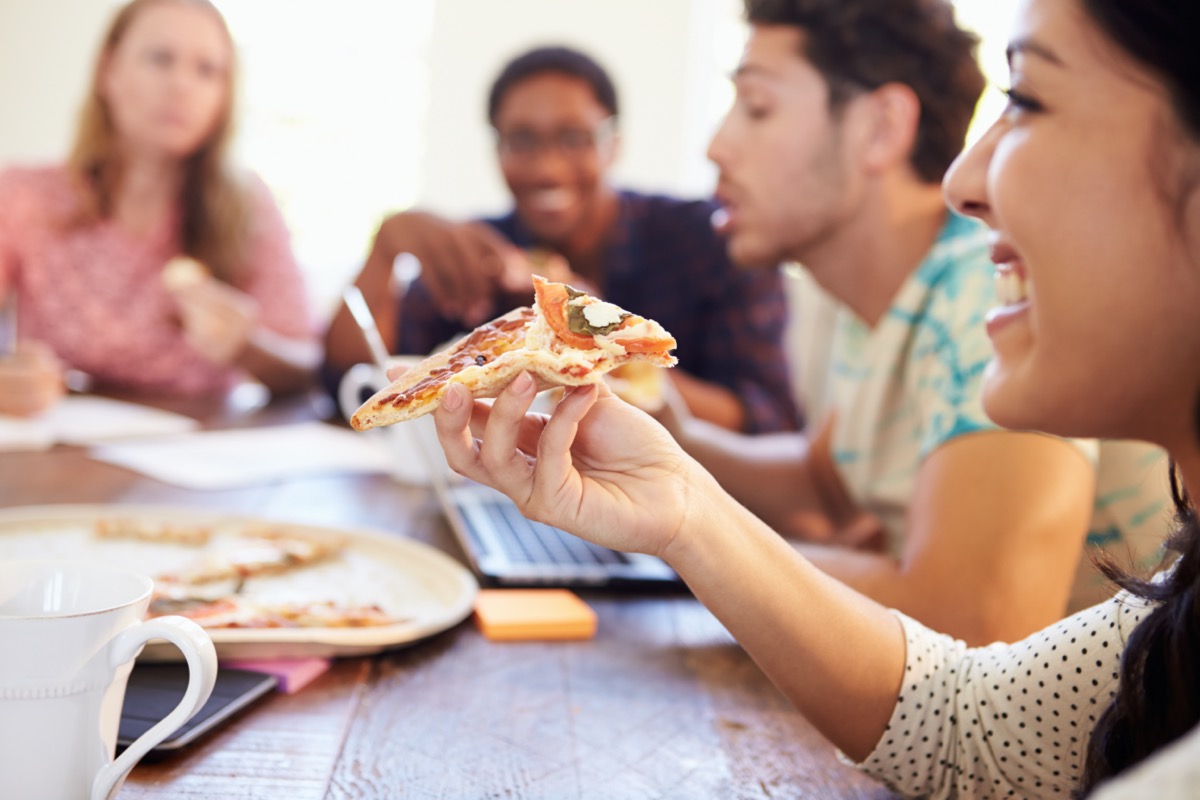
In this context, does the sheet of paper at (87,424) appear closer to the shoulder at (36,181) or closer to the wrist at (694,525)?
the shoulder at (36,181)

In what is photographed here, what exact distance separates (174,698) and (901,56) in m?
1.46

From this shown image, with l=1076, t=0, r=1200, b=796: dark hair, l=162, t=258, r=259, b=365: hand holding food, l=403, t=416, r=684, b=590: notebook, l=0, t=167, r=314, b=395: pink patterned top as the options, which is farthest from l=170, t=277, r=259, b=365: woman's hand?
l=1076, t=0, r=1200, b=796: dark hair

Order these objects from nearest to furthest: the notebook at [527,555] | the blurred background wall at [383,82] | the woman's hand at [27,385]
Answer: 1. the notebook at [527,555]
2. the woman's hand at [27,385]
3. the blurred background wall at [383,82]

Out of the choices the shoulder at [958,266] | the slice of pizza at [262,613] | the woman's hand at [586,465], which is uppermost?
the shoulder at [958,266]

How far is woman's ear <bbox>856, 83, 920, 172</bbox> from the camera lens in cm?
178

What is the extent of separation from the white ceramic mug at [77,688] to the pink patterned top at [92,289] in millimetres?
2223

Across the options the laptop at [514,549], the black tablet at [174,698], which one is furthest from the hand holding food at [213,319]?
the black tablet at [174,698]

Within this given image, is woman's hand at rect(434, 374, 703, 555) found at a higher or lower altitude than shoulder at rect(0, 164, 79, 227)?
higher

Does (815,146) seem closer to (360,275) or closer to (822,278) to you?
(822,278)

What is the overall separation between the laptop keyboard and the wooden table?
146mm

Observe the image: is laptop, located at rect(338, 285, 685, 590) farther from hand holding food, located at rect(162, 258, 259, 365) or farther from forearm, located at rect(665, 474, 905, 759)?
hand holding food, located at rect(162, 258, 259, 365)

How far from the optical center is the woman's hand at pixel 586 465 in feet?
2.71

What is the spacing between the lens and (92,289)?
284 cm

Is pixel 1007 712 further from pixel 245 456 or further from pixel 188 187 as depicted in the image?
pixel 188 187
